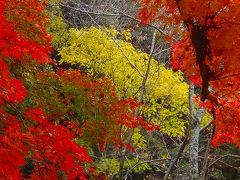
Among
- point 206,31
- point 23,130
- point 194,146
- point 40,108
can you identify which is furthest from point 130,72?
point 206,31

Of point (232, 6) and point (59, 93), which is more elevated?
point (232, 6)

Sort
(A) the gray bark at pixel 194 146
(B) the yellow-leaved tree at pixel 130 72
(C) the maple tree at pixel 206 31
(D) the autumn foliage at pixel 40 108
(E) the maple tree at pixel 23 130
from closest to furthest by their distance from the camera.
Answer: (C) the maple tree at pixel 206 31 → (E) the maple tree at pixel 23 130 → (D) the autumn foliage at pixel 40 108 → (A) the gray bark at pixel 194 146 → (B) the yellow-leaved tree at pixel 130 72

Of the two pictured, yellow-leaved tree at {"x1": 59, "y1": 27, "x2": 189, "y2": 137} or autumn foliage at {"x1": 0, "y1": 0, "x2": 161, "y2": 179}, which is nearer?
autumn foliage at {"x1": 0, "y1": 0, "x2": 161, "y2": 179}

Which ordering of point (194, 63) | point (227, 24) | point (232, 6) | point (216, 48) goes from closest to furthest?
point (232, 6) → point (227, 24) → point (216, 48) → point (194, 63)

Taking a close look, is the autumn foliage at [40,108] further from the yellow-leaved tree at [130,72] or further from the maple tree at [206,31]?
the yellow-leaved tree at [130,72]

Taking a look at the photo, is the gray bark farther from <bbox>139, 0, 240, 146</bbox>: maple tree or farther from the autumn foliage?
<bbox>139, 0, 240, 146</bbox>: maple tree

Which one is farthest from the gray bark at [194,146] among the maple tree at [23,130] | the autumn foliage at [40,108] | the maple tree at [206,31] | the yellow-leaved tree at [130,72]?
the yellow-leaved tree at [130,72]

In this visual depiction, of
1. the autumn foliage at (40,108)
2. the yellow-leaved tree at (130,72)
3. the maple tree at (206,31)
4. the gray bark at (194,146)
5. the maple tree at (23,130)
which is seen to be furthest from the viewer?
the yellow-leaved tree at (130,72)

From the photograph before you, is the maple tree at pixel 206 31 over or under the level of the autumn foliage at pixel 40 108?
over

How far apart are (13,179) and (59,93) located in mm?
3553

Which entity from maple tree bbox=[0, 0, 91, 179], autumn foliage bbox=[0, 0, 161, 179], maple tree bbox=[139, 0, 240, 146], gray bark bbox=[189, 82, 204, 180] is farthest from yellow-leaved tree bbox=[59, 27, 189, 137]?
maple tree bbox=[139, 0, 240, 146]

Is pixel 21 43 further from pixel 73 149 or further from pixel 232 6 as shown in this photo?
pixel 232 6

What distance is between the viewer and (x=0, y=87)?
5145mm

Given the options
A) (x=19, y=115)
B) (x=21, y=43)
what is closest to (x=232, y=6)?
(x=21, y=43)
